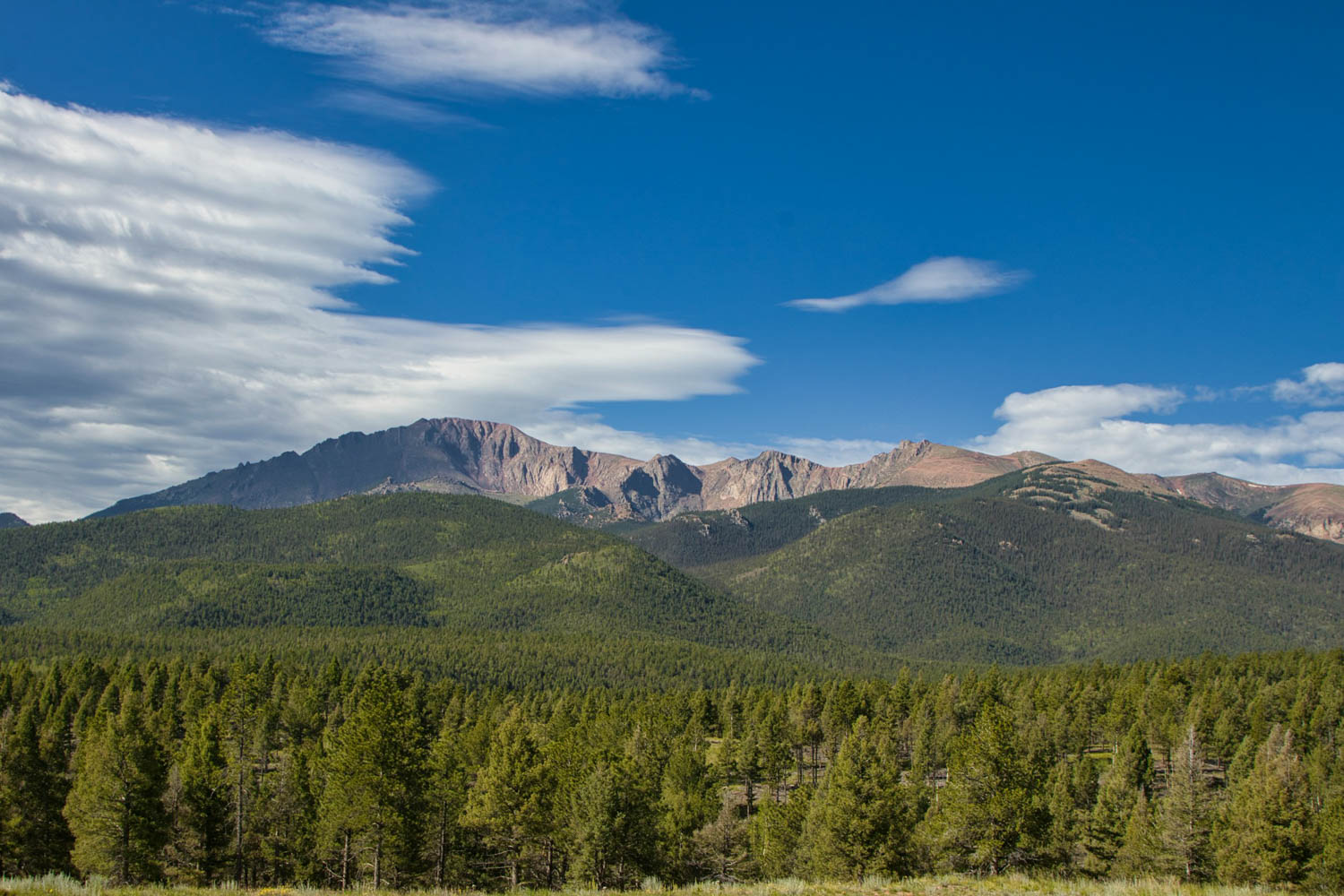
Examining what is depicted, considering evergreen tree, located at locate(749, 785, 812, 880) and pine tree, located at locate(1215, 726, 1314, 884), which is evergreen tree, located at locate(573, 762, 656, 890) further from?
pine tree, located at locate(1215, 726, 1314, 884)

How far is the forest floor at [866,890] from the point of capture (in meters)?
23.6

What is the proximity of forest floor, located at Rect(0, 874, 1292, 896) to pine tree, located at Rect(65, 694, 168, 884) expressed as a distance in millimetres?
26707

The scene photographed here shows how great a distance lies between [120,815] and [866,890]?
47503 millimetres

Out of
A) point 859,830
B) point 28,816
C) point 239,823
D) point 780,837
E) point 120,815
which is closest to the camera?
point 859,830

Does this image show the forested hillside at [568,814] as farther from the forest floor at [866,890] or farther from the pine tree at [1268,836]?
the forest floor at [866,890]

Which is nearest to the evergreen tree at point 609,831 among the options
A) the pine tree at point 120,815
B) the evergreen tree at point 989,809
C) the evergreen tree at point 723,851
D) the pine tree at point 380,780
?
the pine tree at point 380,780

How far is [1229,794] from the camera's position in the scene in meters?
75.7

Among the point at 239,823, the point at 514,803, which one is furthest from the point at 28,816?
the point at 514,803

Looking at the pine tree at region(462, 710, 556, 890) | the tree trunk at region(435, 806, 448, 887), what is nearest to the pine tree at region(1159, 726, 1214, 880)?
the pine tree at region(462, 710, 556, 890)

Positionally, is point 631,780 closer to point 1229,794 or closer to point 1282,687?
point 1229,794

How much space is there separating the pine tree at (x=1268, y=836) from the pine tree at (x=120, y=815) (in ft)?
226

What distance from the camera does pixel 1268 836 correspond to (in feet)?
174

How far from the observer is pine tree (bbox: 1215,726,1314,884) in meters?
52.3

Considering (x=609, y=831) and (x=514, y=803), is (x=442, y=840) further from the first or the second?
(x=609, y=831)
